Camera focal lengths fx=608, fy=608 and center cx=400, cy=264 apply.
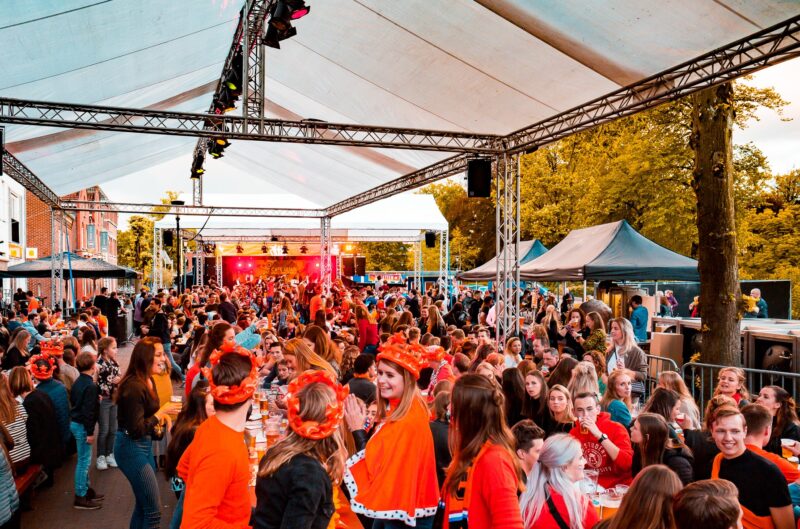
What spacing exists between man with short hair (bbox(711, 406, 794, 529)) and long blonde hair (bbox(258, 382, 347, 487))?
2.14m

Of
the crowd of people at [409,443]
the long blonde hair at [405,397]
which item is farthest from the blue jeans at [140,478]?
the long blonde hair at [405,397]

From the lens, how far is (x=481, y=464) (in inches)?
105

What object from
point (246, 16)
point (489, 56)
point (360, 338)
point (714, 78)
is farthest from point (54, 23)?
point (714, 78)

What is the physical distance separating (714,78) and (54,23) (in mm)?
7537

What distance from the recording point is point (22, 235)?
26234 millimetres

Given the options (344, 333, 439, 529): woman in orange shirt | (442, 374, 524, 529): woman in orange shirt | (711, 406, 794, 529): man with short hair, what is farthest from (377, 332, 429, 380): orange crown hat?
(711, 406, 794, 529): man with short hair

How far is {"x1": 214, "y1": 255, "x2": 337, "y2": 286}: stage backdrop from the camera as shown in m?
42.2

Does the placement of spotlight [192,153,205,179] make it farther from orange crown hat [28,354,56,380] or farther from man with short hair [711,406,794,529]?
man with short hair [711,406,794,529]

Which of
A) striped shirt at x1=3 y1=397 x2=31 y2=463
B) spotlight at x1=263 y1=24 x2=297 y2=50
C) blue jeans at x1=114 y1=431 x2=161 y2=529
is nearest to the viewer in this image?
blue jeans at x1=114 y1=431 x2=161 y2=529

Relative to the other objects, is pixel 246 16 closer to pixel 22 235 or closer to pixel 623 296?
pixel 623 296

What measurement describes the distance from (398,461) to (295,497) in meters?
0.84

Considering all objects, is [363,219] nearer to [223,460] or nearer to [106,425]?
[106,425]

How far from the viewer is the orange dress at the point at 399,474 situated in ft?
10.0

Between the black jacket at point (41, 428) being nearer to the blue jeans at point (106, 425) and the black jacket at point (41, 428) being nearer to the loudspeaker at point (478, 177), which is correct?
the blue jeans at point (106, 425)
